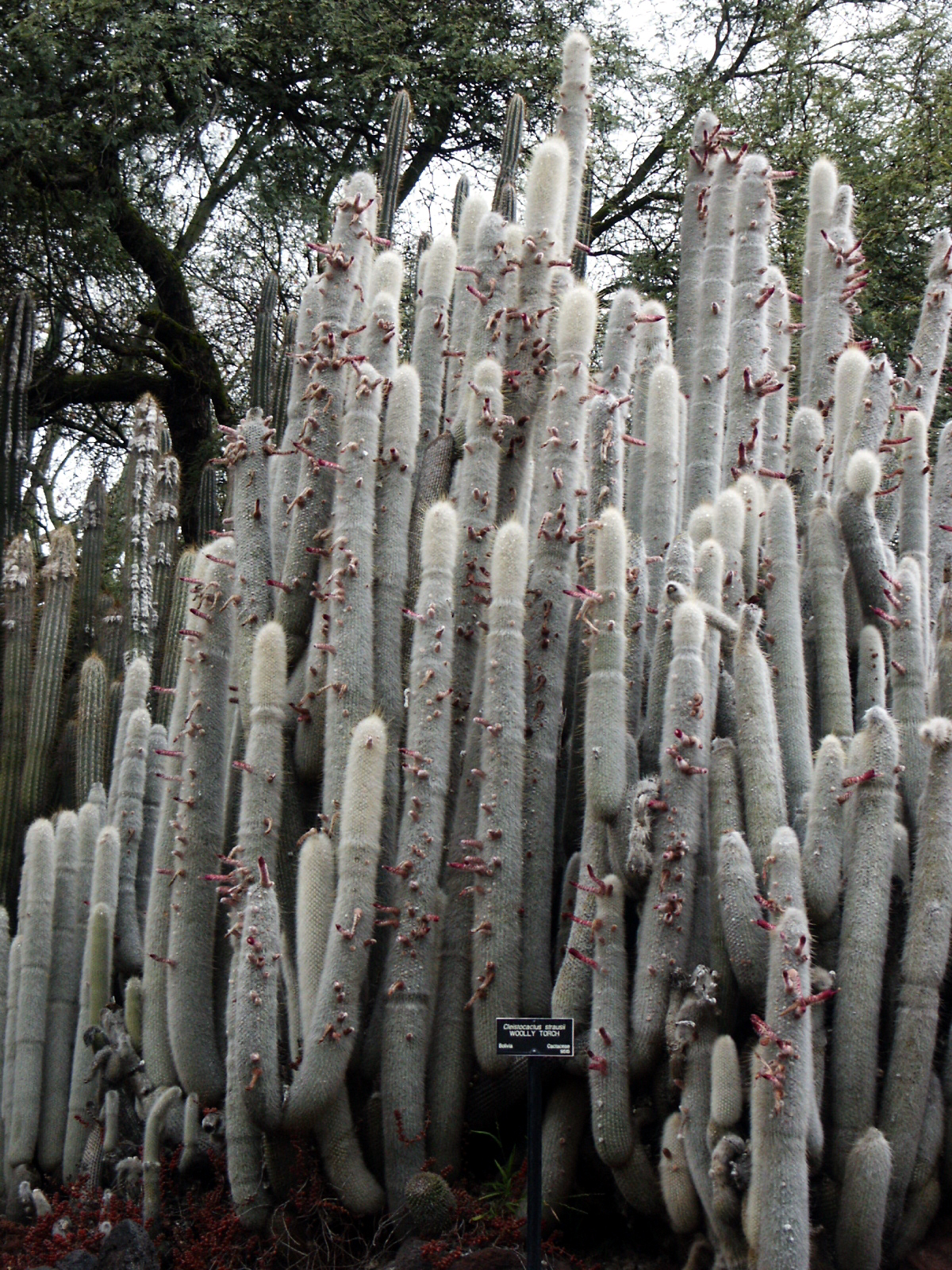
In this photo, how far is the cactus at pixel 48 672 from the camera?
730cm

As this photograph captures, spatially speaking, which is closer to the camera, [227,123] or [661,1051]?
[661,1051]

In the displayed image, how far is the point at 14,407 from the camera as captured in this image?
8.98 metres

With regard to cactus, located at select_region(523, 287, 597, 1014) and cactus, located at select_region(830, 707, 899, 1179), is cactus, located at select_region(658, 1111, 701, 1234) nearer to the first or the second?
cactus, located at select_region(830, 707, 899, 1179)

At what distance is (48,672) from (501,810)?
3973 millimetres

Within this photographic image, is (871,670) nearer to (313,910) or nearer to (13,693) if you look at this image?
(313,910)

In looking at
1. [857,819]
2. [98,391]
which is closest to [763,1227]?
[857,819]

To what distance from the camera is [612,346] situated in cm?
630

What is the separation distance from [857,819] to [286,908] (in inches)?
85.9

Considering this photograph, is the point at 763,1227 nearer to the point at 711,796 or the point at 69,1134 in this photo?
the point at 711,796

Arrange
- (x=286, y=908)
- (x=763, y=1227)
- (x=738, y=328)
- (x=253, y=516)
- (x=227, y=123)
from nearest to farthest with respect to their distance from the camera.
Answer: (x=763, y=1227)
(x=286, y=908)
(x=253, y=516)
(x=738, y=328)
(x=227, y=123)

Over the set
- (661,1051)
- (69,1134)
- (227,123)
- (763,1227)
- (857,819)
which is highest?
(227,123)

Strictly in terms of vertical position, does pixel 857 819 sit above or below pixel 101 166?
below

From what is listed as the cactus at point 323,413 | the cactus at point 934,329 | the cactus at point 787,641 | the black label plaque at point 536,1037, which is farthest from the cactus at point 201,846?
the cactus at point 934,329

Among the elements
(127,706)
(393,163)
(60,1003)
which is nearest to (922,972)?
(60,1003)
